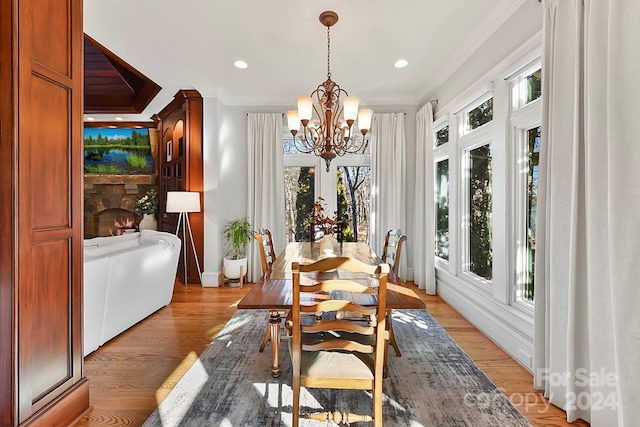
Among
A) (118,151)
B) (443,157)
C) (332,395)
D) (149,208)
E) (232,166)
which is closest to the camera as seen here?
(332,395)

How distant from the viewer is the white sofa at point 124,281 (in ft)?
8.54

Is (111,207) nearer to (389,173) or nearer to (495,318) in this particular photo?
(389,173)

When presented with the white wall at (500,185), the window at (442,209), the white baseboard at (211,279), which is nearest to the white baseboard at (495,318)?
the white wall at (500,185)

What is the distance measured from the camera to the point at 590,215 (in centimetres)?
170

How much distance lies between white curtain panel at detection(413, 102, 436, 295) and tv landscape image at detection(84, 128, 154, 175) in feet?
16.9

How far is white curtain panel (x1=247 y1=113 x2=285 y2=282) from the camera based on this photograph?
16.5 feet

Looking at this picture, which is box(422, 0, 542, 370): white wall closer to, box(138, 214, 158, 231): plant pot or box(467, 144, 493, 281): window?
box(467, 144, 493, 281): window

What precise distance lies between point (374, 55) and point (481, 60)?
1112mm

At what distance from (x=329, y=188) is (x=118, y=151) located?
14.6 feet

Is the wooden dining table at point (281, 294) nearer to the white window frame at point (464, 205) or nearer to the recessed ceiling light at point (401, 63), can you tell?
the white window frame at point (464, 205)

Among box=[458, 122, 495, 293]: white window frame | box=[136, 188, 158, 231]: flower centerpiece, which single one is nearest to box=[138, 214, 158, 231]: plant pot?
box=[136, 188, 158, 231]: flower centerpiece

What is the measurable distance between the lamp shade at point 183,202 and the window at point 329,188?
4.63ft

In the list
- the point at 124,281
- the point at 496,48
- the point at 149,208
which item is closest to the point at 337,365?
the point at 124,281

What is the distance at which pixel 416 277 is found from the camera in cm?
485
